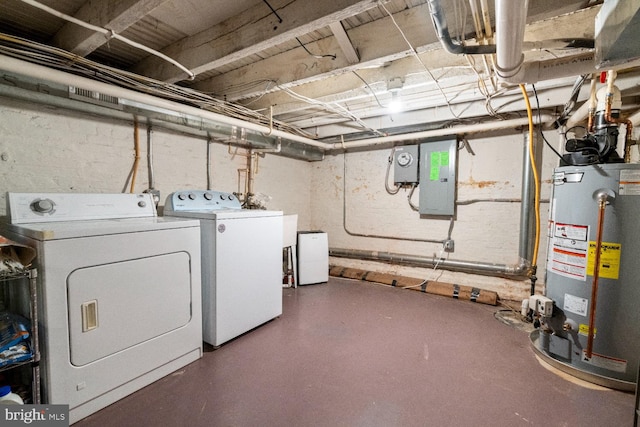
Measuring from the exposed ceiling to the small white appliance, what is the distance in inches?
68.3

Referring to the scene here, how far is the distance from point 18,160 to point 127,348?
1.52m

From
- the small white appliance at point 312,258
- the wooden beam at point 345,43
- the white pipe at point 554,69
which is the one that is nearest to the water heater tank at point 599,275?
the white pipe at point 554,69

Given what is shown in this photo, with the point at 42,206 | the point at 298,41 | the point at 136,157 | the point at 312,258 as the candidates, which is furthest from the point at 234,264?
the point at 298,41

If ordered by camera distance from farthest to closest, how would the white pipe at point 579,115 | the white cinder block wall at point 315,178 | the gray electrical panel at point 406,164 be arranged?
the gray electrical panel at point 406,164
the white pipe at point 579,115
the white cinder block wall at point 315,178

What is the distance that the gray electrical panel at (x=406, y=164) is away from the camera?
3558 millimetres

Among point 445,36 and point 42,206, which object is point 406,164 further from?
point 42,206

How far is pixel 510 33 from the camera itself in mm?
1117

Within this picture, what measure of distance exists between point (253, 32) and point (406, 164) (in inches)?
99.7

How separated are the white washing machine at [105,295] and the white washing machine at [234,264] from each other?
120mm

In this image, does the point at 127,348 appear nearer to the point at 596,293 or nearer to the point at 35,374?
the point at 35,374

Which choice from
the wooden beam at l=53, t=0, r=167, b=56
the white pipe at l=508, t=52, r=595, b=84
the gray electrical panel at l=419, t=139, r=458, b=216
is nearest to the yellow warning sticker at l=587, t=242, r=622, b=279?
the white pipe at l=508, t=52, r=595, b=84

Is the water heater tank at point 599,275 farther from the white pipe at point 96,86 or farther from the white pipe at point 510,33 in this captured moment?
the white pipe at point 96,86

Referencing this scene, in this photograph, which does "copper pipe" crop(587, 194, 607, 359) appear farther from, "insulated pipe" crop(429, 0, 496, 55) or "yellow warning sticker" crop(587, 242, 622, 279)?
"insulated pipe" crop(429, 0, 496, 55)

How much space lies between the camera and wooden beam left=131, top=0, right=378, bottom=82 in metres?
1.37
